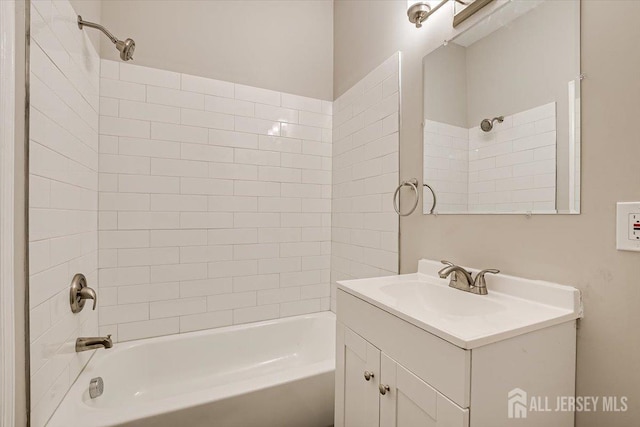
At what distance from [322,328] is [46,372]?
1508 millimetres

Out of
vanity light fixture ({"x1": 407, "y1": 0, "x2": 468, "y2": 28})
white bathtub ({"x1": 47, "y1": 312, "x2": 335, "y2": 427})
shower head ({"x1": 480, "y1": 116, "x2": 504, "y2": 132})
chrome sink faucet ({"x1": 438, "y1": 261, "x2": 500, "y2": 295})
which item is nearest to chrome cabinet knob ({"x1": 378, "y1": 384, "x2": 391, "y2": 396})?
chrome sink faucet ({"x1": 438, "y1": 261, "x2": 500, "y2": 295})

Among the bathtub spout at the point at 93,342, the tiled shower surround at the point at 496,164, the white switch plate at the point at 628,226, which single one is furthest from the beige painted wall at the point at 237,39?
the white switch plate at the point at 628,226

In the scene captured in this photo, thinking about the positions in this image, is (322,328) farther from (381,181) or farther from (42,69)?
(42,69)

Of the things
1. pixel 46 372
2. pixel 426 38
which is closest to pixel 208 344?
pixel 46 372

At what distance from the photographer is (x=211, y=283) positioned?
1964 mm

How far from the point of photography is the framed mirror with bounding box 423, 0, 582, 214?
936mm

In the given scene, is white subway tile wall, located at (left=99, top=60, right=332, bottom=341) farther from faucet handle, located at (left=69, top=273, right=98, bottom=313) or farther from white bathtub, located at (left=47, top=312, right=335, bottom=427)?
faucet handle, located at (left=69, top=273, right=98, bottom=313)

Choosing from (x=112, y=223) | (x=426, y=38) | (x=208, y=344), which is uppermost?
(x=426, y=38)

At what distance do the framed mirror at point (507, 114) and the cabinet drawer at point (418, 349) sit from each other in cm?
61

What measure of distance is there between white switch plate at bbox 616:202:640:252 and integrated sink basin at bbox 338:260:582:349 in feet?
0.60

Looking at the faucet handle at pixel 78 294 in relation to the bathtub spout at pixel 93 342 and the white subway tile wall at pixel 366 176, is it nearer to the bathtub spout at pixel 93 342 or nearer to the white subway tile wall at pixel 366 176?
the bathtub spout at pixel 93 342

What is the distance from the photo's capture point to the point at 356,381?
1104 mm

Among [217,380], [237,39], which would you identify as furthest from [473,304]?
[237,39]
